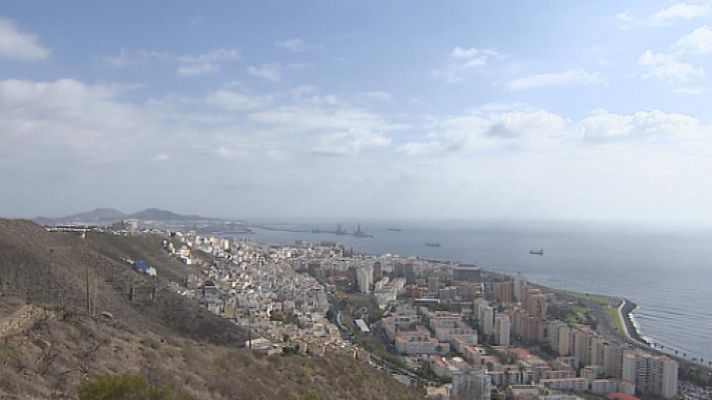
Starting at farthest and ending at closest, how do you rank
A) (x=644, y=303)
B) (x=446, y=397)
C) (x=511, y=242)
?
(x=511, y=242)
(x=644, y=303)
(x=446, y=397)

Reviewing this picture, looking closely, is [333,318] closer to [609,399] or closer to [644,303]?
[609,399]

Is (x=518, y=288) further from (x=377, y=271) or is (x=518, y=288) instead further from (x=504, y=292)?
(x=377, y=271)

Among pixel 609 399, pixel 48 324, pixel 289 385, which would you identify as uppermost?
pixel 48 324

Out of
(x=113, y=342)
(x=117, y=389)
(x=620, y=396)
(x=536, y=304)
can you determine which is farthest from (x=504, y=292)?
(x=117, y=389)

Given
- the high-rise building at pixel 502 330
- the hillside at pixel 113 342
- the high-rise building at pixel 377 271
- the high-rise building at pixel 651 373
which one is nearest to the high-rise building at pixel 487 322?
the high-rise building at pixel 502 330

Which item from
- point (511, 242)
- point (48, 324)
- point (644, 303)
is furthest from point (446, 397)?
point (511, 242)

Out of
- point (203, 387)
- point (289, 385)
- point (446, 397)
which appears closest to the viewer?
point (203, 387)
